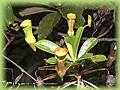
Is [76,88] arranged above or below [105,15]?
below

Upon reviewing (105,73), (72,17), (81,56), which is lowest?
(105,73)

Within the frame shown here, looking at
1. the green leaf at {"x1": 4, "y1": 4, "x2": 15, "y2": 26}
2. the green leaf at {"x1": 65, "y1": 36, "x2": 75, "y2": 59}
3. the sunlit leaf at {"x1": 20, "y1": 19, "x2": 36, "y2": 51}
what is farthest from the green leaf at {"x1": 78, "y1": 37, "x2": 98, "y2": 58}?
the green leaf at {"x1": 4, "y1": 4, "x2": 15, "y2": 26}

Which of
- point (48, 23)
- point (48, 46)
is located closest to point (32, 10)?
point (48, 23)

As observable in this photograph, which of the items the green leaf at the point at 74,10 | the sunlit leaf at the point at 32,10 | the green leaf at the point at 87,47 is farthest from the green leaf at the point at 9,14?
the green leaf at the point at 87,47

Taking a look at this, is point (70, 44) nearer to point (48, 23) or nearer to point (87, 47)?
point (87, 47)

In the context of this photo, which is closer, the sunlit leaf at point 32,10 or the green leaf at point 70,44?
the green leaf at point 70,44

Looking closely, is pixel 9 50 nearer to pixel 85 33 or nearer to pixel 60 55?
pixel 85 33

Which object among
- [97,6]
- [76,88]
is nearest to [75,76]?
[76,88]

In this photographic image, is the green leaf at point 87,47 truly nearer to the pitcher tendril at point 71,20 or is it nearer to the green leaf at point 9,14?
the pitcher tendril at point 71,20
